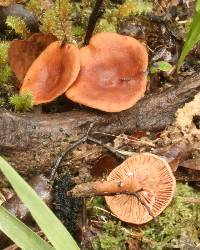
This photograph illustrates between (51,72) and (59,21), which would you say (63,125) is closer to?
(51,72)

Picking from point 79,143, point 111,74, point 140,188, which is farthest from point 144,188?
point 111,74

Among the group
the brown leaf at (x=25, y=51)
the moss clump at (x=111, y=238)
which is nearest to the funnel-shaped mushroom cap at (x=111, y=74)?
the brown leaf at (x=25, y=51)

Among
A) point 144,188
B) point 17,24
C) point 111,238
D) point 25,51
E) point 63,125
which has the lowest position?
point 111,238

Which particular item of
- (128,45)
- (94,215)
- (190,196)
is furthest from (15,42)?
(190,196)

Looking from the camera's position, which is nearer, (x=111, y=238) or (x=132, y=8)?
(x=111, y=238)

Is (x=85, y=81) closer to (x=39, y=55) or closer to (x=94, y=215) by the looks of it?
(x=39, y=55)
